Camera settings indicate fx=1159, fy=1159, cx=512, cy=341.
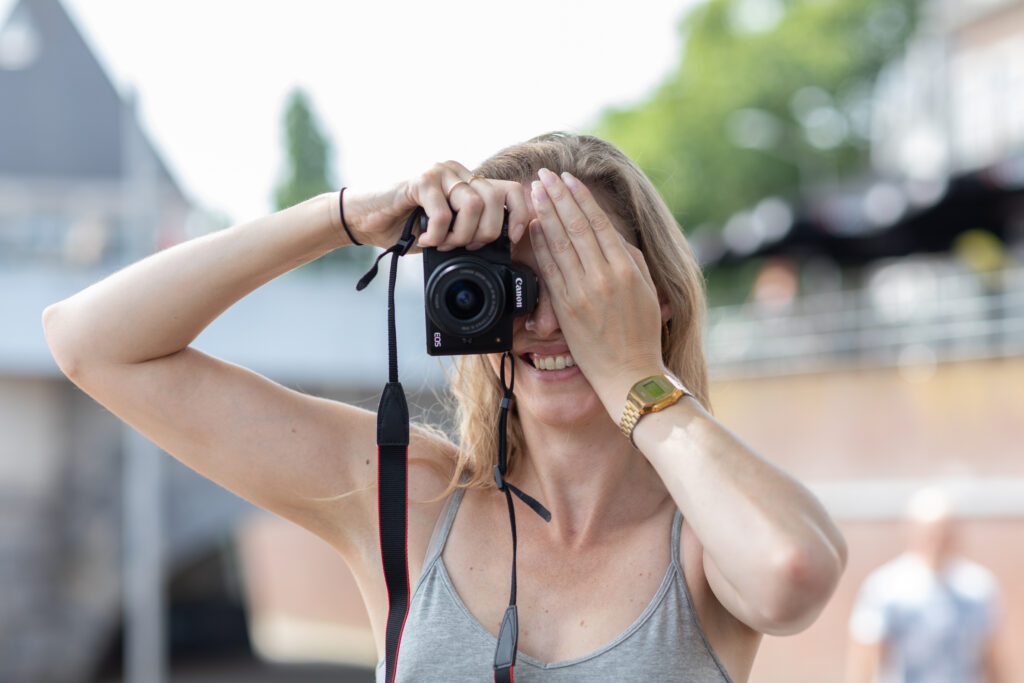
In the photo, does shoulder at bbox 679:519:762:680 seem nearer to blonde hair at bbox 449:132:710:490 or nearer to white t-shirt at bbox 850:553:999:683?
blonde hair at bbox 449:132:710:490

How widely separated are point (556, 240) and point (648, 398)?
29cm

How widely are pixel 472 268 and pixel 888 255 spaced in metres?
12.8

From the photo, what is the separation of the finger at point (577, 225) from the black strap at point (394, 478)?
8.9 inches

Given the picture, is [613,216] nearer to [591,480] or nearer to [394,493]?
[591,480]

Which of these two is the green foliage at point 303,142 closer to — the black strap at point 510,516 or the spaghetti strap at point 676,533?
the black strap at point 510,516

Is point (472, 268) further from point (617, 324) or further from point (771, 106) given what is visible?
point (771, 106)

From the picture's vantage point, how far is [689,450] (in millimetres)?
1677

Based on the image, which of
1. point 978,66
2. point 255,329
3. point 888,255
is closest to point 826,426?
point 888,255

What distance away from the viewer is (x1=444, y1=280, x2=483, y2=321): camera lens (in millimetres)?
1809

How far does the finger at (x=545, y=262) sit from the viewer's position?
185 centimetres

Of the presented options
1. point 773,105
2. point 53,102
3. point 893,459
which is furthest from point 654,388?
point 773,105

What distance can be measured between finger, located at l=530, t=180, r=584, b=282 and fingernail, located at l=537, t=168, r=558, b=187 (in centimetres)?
1

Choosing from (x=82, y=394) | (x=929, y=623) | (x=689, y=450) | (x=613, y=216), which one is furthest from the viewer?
(x=82, y=394)

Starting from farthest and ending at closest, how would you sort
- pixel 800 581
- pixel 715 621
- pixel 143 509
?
pixel 143 509 → pixel 715 621 → pixel 800 581
